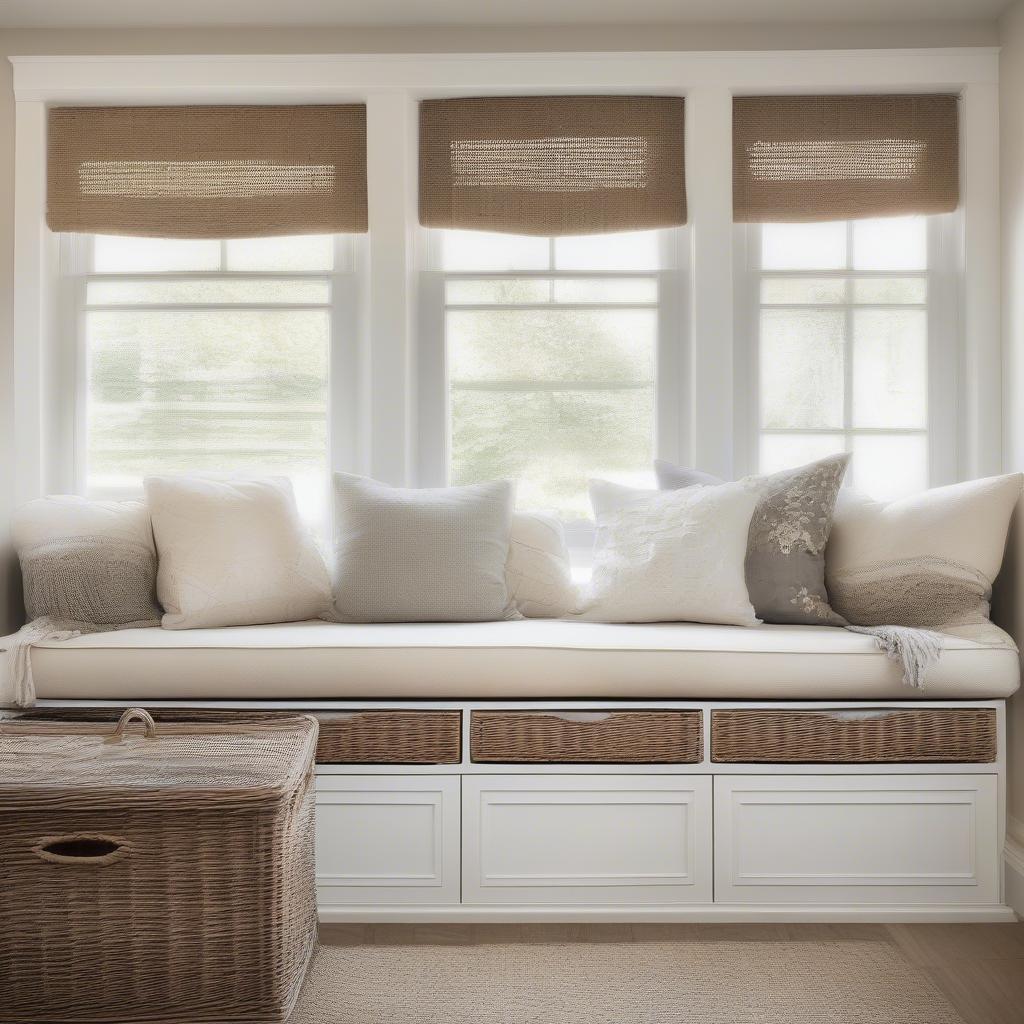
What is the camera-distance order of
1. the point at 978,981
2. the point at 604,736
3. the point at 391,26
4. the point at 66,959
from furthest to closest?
the point at 391,26 → the point at 604,736 → the point at 978,981 → the point at 66,959

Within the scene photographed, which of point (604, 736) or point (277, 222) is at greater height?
point (277, 222)

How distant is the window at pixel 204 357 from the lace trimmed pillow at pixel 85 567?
1.59 ft

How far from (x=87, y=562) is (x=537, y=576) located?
1265mm

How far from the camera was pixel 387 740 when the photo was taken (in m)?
A: 2.30

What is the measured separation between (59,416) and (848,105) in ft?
9.26

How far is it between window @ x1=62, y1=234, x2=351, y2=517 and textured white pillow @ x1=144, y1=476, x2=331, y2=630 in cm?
46

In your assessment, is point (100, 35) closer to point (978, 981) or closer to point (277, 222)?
point (277, 222)

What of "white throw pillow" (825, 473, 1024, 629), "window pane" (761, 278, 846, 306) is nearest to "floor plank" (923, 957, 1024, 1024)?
"white throw pillow" (825, 473, 1024, 629)

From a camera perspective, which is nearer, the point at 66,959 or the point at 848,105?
the point at 66,959

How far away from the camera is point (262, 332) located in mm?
3160

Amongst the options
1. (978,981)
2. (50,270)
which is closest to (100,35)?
(50,270)

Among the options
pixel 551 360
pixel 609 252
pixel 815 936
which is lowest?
pixel 815 936

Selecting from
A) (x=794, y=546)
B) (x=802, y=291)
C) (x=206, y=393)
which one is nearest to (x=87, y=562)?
(x=206, y=393)

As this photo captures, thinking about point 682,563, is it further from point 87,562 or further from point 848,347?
point 87,562
